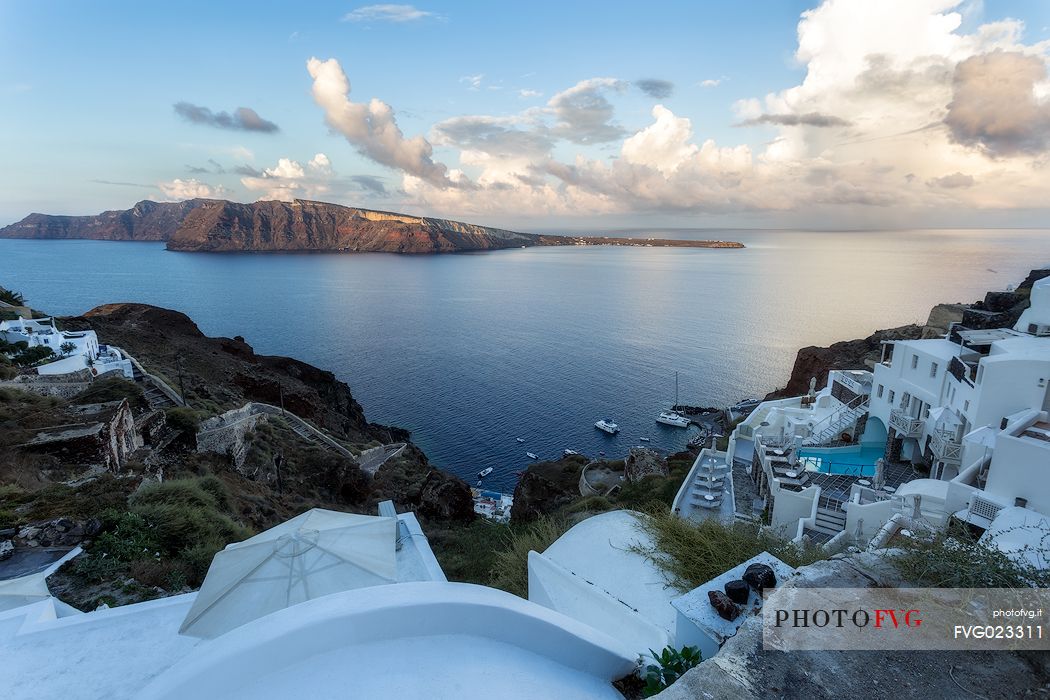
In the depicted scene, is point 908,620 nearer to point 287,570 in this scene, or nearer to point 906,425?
point 287,570

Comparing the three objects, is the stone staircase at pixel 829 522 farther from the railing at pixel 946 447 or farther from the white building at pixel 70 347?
the white building at pixel 70 347

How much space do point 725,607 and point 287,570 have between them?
5464 mm

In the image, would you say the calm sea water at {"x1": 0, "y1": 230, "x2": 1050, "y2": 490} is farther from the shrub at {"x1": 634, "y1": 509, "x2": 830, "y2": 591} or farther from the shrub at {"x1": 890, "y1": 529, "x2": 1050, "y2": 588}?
the shrub at {"x1": 890, "y1": 529, "x2": 1050, "y2": 588}

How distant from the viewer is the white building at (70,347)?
2299 cm

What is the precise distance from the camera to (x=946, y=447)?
14234 millimetres

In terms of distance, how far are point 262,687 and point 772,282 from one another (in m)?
132

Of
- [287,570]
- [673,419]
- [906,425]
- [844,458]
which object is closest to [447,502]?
[287,570]

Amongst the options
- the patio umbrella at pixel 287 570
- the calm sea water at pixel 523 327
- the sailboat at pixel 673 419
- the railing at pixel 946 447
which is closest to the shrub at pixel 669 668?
the patio umbrella at pixel 287 570

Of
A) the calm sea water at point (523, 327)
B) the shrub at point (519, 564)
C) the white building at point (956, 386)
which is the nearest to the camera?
the shrub at point (519, 564)

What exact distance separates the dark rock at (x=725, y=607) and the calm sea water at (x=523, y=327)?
31.6m

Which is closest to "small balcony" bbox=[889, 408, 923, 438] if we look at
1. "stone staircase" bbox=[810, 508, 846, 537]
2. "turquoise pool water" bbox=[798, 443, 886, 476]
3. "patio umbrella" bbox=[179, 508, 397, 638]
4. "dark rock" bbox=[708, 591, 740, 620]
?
"turquoise pool water" bbox=[798, 443, 886, 476]

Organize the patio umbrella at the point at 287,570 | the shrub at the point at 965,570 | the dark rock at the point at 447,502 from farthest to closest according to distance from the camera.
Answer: the dark rock at the point at 447,502 < the patio umbrella at the point at 287,570 < the shrub at the point at 965,570

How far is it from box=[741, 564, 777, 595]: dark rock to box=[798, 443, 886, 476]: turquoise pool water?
1378cm

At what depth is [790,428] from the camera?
732 inches
